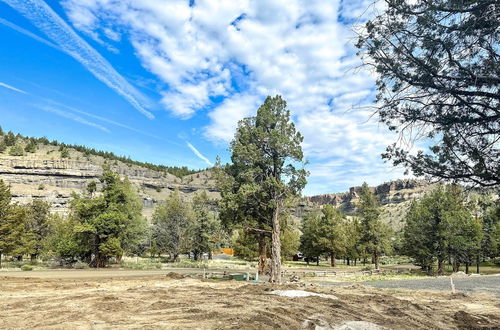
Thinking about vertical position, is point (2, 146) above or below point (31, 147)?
below

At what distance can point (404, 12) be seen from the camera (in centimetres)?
629

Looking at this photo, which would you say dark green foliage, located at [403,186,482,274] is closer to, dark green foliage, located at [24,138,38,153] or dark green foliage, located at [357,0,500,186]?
dark green foliage, located at [357,0,500,186]

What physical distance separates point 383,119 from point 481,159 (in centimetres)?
209

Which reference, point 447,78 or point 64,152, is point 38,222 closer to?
point 447,78

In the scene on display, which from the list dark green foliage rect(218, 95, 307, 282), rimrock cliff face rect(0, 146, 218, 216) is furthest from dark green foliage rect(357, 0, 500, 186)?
rimrock cliff face rect(0, 146, 218, 216)

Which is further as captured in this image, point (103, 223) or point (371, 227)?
point (371, 227)

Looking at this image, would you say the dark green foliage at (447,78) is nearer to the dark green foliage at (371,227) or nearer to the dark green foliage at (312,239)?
the dark green foliage at (371,227)

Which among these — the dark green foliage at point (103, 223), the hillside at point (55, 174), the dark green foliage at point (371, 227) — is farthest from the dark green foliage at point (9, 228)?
the hillside at point (55, 174)

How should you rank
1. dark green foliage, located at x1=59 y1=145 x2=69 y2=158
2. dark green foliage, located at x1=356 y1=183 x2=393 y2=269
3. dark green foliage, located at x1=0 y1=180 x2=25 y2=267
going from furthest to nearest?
dark green foliage, located at x1=59 y1=145 x2=69 y2=158, dark green foliage, located at x1=356 y1=183 x2=393 y2=269, dark green foliage, located at x1=0 y1=180 x2=25 y2=267

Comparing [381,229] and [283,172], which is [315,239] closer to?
[381,229]

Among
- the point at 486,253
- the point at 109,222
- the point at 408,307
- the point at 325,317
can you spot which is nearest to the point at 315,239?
the point at 486,253

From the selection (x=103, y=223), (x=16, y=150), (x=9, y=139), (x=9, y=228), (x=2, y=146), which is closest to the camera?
(x=103, y=223)

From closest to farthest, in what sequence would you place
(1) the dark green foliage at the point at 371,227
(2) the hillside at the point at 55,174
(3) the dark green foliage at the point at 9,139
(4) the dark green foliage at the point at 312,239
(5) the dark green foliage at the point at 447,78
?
(5) the dark green foliage at the point at 447,78, (1) the dark green foliage at the point at 371,227, (4) the dark green foliage at the point at 312,239, (2) the hillside at the point at 55,174, (3) the dark green foliage at the point at 9,139

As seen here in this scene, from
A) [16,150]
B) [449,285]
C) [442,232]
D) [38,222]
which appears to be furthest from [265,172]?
[16,150]
